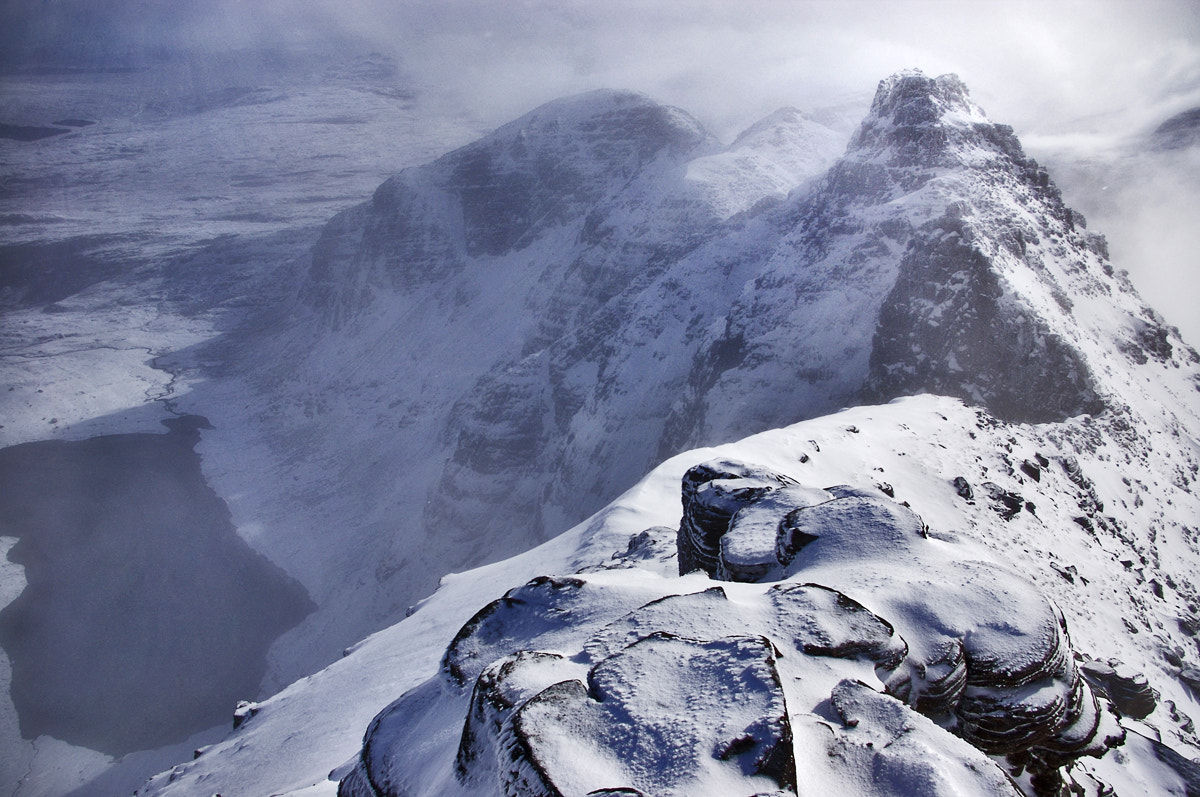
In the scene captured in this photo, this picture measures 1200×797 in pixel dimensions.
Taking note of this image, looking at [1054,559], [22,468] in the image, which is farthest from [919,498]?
[22,468]

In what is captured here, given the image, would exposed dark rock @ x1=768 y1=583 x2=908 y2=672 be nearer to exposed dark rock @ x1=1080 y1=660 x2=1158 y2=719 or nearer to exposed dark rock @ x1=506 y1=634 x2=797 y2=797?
exposed dark rock @ x1=506 y1=634 x2=797 y2=797

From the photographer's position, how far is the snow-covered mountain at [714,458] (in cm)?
696

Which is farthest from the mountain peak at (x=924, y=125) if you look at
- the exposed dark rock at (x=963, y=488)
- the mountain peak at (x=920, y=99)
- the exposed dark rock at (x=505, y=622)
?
the exposed dark rock at (x=505, y=622)

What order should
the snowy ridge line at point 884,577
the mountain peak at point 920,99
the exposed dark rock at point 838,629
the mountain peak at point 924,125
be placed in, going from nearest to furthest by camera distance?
the exposed dark rock at point 838,629 → the snowy ridge line at point 884,577 → the mountain peak at point 924,125 → the mountain peak at point 920,99

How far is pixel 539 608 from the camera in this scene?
28.1 feet

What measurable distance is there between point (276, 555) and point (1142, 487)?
215 feet

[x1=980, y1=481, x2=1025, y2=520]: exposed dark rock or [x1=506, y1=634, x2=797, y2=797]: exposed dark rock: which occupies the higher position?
[x1=506, y1=634, x2=797, y2=797]: exposed dark rock

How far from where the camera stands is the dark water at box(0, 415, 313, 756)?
1539 inches

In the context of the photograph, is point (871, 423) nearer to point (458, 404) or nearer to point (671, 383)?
point (671, 383)

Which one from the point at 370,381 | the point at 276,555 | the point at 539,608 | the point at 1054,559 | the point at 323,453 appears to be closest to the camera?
the point at 539,608

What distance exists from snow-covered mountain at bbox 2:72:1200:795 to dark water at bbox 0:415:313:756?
11.5 feet

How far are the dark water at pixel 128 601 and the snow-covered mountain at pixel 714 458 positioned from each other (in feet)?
11.5

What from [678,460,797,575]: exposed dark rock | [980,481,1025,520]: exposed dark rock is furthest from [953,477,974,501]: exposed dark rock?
[678,460,797,575]: exposed dark rock

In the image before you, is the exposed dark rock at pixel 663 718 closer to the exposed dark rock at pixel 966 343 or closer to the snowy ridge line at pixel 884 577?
the snowy ridge line at pixel 884 577
